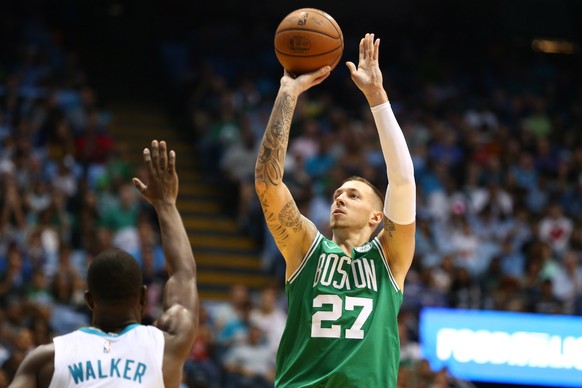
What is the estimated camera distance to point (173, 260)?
4375 mm

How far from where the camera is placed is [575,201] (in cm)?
1619

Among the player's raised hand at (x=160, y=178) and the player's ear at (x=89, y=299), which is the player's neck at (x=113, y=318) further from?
the player's raised hand at (x=160, y=178)

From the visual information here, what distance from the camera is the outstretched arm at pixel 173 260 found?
409cm

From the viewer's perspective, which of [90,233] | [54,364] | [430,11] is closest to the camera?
[54,364]

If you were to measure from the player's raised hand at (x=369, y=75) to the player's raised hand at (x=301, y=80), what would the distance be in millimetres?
206

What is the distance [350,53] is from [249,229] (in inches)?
207

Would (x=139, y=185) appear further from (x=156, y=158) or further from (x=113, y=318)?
(x=113, y=318)

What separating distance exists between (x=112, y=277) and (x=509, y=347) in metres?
9.94

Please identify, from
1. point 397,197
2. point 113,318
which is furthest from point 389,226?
point 113,318

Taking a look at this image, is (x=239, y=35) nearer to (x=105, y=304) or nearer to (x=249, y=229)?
(x=249, y=229)

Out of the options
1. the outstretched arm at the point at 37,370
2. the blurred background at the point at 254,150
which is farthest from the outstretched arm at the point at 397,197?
the blurred background at the point at 254,150

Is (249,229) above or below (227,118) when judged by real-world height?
below

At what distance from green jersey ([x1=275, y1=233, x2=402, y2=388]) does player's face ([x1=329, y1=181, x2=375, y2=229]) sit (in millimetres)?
191

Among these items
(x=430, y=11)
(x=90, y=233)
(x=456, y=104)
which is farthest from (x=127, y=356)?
(x=430, y=11)
